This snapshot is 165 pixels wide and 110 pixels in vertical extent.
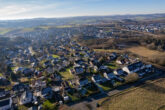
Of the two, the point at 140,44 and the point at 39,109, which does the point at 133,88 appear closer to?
the point at 39,109

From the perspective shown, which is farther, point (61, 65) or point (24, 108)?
point (61, 65)

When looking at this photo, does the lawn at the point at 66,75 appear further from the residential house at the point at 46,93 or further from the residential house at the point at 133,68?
the residential house at the point at 133,68

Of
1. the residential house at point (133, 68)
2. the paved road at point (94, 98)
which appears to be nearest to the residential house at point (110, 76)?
the paved road at point (94, 98)

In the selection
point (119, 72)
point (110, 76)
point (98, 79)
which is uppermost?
point (119, 72)

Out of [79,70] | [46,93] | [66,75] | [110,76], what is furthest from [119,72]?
[46,93]

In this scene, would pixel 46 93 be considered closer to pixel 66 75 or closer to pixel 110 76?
pixel 66 75

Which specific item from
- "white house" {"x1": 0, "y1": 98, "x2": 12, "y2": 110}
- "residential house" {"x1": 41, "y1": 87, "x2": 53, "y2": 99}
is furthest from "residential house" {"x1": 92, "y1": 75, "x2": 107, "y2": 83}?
"white house" {"x1": 0, "y1": 98, "x2": 12, "y2": 110}

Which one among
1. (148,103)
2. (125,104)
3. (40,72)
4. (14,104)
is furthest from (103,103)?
(40,72)

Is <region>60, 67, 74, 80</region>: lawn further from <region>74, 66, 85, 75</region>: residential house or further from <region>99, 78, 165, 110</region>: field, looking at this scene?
<region>99, 78, 165, 110</region>: field
